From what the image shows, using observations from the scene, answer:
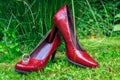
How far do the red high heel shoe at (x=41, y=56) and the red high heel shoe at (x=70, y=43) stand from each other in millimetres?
67

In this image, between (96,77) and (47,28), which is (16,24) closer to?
(47,28)

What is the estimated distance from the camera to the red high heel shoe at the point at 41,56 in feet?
6.50

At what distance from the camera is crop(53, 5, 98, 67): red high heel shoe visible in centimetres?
199

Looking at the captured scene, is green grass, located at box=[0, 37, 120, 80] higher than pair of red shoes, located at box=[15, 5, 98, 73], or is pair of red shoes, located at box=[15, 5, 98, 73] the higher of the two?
pair of red shoes, located at box=[15, 5, 98, 73]

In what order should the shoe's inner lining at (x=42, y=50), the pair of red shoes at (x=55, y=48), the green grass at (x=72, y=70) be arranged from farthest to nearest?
1. the shoe's inner lining at (x=42, y=50)
2. the pair of red shoes at (x=55, y=48)
3. the green grass at (x=72, y=70)

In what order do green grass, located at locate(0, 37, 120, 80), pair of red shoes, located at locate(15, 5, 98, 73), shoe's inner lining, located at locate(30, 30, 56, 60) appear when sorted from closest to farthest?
green grass, located at locate(0, 37, 120, 80), pair of red shoes, located at locate(15, 5, 98, 73), shoe's inner lining, located at locate(30, 30, 56, 60)

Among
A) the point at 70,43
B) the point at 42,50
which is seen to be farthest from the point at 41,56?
the point at 70,43

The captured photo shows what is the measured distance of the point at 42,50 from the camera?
2.15 m

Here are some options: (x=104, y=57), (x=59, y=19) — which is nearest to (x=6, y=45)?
(x=59, y=19)

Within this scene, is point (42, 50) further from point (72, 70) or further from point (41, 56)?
point (72, 70)

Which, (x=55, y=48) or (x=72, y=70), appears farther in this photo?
(x=55, y=48)

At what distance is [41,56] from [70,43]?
0.20 m

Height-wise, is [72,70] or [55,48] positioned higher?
[55,48]

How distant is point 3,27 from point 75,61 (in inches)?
32.8
